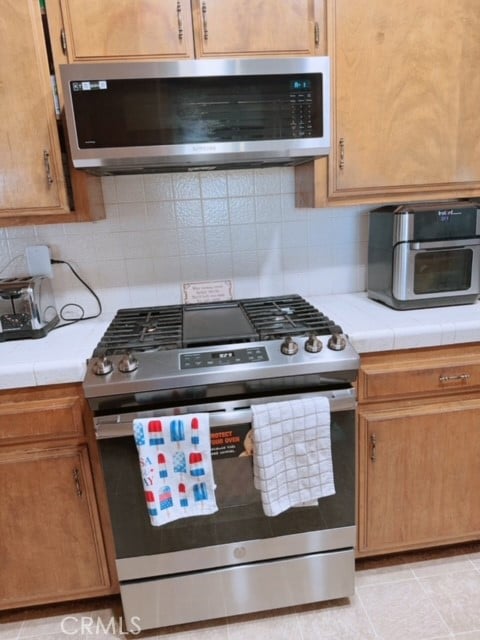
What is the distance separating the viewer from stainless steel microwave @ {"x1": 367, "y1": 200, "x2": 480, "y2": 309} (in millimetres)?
1553

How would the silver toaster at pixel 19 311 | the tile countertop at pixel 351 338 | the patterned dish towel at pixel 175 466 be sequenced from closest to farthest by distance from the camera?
the patterned dish towel at pixel 175 466 → the tile countertop at pixel 351 338 → the silver toaster at pixel 19 311

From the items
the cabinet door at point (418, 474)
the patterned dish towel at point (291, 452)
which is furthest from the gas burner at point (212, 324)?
the cabinet door at point (418, 474)

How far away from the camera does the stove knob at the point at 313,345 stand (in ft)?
4.10

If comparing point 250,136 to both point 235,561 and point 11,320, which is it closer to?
point 11,320

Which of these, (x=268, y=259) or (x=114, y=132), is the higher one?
(x=114, y=132)

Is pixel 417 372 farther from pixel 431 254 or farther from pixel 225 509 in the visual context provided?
pixel 225 509

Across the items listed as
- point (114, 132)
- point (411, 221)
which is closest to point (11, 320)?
point (114, 132)

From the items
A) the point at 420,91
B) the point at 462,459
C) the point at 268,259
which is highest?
the point at 420,91

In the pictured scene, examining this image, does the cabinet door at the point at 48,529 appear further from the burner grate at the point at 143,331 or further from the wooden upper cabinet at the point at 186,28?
the wooden upper cabinet at the point at 186,28

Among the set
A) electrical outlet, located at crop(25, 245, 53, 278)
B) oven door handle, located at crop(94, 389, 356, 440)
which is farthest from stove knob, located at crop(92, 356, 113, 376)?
electrical outlet, located at crop(25, 245, 53, 278)

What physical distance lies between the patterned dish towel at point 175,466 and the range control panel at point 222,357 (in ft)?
0.46

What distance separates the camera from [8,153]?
1.37m

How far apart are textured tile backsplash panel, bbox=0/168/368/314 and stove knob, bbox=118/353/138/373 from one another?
64 centimetres

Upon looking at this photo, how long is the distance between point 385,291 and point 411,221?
0.89 feet
